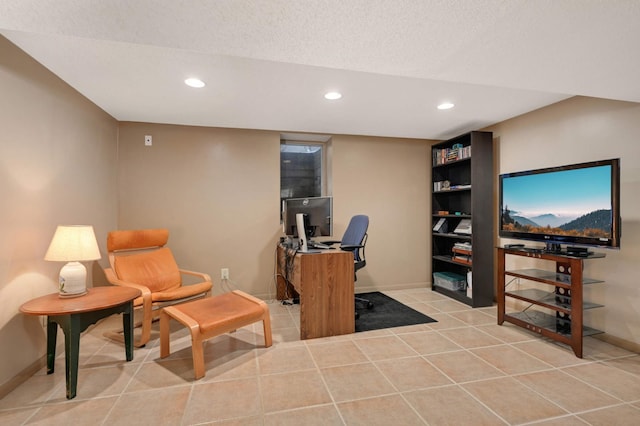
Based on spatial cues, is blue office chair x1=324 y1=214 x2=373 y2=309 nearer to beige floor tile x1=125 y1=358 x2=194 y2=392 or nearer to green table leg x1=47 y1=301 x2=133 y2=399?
beige floor tile x1=125 y1=358 x2=194 y2=392

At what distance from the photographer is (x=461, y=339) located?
2.82 metres

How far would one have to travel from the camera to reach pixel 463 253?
400 centimetres

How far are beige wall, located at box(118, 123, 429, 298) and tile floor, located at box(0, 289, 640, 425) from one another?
1.33m

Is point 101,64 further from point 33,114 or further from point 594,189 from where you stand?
point 594,189

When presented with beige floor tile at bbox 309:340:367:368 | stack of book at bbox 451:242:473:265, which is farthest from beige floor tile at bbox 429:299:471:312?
beige floor tile at bbox 309:340:367:368

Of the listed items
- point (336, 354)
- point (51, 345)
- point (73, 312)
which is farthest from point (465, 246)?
point (51, 345)

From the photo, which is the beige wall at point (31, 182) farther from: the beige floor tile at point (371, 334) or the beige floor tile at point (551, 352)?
the beige floor tile at point (551, 352)

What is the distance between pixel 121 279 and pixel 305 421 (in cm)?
231

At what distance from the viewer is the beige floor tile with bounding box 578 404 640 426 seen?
5.59 feet

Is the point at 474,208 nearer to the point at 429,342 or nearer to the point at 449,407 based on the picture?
the point at 429,342

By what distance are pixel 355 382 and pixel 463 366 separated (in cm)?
86

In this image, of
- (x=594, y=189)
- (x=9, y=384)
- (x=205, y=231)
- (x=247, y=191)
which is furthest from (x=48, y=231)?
(x=594, y=189)

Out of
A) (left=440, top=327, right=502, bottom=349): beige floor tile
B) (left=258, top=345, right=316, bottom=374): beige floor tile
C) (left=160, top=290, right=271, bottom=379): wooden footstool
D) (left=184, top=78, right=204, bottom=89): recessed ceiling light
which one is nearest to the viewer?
(left=160, top=290, right=271, bottom=379): wooden footstool

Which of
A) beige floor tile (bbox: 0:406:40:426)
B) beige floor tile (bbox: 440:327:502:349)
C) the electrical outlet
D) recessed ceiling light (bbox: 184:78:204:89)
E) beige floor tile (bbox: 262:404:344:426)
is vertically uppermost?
recessed ceiling light (bbox: 184:78:204:89)
